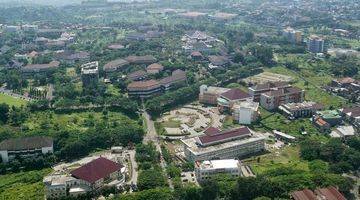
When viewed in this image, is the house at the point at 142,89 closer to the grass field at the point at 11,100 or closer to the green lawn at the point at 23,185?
the grass field at the point at 11,100

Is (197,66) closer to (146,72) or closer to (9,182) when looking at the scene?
(146,72)

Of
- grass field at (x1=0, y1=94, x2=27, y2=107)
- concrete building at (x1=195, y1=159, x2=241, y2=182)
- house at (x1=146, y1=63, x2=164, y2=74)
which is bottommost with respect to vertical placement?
concrete building at (x1=195, y1=159, x2=241, y2=182)

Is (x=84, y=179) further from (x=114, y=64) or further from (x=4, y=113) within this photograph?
(x=114, y=64)

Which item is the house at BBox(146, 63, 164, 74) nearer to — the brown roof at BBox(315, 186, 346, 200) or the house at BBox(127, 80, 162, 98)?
the house at BBox(127, 80, 162, 98)

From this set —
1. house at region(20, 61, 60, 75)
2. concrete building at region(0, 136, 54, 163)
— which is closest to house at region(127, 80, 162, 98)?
concrete building at region(0, 136, 54, 163)

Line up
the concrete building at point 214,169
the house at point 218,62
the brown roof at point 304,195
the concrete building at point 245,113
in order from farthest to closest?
the house at point 218,62
the concrete building at point 245,113
the concrete building at point 214,169
the brown roof at point 304,195

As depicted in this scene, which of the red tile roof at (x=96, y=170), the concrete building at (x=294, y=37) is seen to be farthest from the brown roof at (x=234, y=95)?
the concrete building at (x=294, y=37)

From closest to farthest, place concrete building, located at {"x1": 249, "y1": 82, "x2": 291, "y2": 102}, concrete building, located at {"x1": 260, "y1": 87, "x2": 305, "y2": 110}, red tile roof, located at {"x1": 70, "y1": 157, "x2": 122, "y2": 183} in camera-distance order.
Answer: red tile roof, located at {"x1": 70, "y1": 157, "x2": 122, "y2": 183}, concrete building, located at {"x1": 260, "y1": 87, "x2": 305, "y2": 110}, concrete building, located at {"x1": 249, "y1": 82, "x2": 291, "y2": 102}

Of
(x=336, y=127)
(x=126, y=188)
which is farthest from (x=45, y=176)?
(x=336, y=127)
